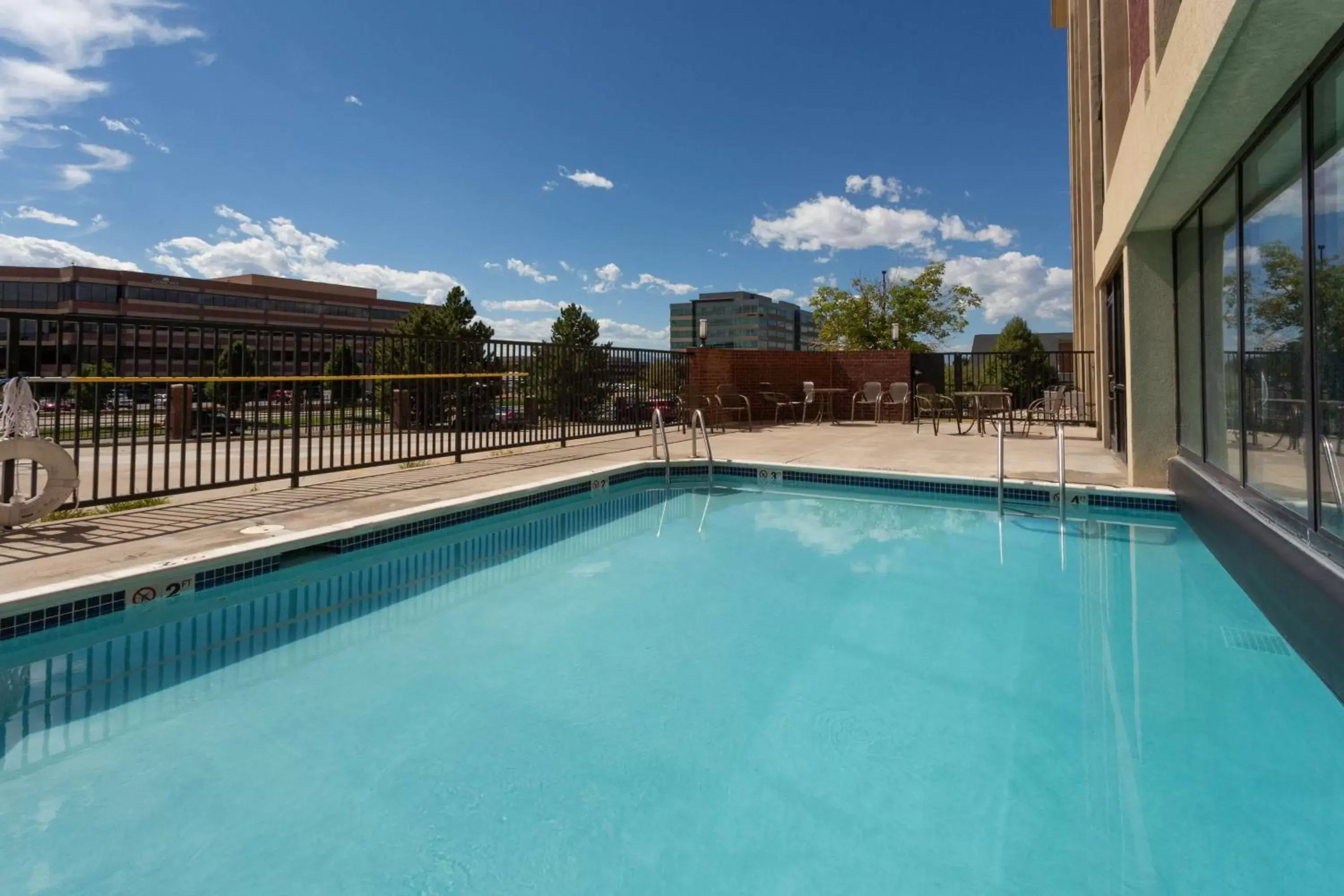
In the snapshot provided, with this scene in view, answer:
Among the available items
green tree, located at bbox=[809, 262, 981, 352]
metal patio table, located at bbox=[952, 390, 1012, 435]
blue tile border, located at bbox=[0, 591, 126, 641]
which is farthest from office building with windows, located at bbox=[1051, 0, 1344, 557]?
green tree, located at bbox=[809, 262, 981, 352]

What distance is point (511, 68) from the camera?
16.0m

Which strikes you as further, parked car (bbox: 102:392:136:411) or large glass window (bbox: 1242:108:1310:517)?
parked car (bbox: 102:392:136:411)

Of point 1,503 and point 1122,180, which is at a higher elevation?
point 1122,180

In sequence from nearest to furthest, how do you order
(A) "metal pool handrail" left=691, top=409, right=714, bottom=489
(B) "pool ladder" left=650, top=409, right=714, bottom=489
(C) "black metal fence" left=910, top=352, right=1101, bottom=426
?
(A) "metal pool handrail" left=691, top=409, right=714, bottom=489, (B) "pool ladder" left=650, top=409, right=714, bottom=489, (C) "black metal fence" left=910, top=352, right=1101, bottom=426

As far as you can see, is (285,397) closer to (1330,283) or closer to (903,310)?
(1330,283)

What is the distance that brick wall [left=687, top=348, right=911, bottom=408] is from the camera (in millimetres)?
13109

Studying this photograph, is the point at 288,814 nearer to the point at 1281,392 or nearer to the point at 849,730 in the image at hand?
the point at 849,730

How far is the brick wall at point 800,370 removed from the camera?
13109 millimetres

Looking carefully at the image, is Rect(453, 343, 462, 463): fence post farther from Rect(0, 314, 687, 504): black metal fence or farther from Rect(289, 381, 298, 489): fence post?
Rect(289, 381, 298, 489): fence post

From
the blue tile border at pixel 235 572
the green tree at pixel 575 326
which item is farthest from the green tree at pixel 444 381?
the green tree at pixel 575 326

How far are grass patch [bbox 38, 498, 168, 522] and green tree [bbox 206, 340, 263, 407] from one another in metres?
0.88

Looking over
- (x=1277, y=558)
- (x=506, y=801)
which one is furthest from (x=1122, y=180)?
(x=506, y=801)

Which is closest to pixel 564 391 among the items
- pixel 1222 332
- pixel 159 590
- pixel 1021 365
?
pixel 159 590

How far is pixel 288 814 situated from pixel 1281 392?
4127mm
